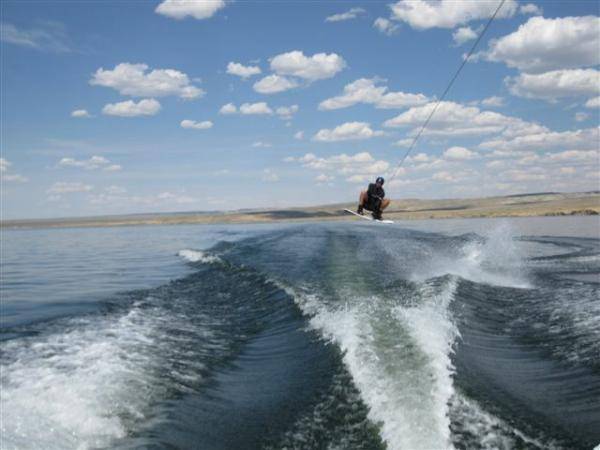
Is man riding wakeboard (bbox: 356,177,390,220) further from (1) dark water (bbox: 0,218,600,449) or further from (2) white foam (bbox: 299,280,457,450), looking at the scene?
(2) white foam (bbox: 299,280,457,450)

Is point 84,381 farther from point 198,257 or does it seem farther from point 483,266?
point 198,257

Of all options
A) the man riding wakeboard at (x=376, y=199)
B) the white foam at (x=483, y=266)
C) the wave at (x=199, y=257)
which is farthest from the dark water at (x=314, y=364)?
the wave at (x=199, y=257)

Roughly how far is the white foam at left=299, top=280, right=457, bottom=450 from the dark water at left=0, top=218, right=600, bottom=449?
0.03m

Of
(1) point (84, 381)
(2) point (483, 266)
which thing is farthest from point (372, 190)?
(1) point (84, 381)

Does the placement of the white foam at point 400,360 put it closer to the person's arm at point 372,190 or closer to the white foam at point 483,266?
the person's arm at point 372,190

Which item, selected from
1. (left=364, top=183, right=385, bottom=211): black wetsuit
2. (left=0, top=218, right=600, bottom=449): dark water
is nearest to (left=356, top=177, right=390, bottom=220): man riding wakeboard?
(left=364, top=183, right=385, bottom=211): black wetsuit

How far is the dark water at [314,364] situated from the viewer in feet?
21.7

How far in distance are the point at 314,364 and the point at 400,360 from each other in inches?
62.5

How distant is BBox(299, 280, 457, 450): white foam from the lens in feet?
20.9

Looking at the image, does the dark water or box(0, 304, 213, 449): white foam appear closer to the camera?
the dark water

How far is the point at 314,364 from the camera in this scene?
931 centimetres

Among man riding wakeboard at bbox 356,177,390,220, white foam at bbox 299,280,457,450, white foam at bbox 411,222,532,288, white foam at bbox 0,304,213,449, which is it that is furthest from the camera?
white foam at bbox 411,222,532,288

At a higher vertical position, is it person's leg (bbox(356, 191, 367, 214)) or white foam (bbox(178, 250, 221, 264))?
person's leg (bbox(356, 191, 367, 214))

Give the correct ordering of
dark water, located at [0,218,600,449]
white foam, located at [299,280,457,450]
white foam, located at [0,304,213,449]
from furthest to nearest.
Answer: white foam, located at [0,304,213,449] < dark water, located at [0,218,600,449] < white foam, located at [299,280,457,450]
